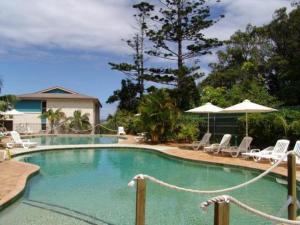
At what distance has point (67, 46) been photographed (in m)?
36.2

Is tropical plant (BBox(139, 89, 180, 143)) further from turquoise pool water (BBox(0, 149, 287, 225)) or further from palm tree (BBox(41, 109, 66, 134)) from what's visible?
palm tree (BBox(41, 109, 66, 134))

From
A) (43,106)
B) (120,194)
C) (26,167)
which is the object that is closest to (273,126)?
(120,194)

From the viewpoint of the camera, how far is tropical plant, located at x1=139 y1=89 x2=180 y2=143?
21844 mm

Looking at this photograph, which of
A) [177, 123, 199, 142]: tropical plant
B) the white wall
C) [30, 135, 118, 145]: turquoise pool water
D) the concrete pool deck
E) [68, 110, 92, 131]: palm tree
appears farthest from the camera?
the white wall

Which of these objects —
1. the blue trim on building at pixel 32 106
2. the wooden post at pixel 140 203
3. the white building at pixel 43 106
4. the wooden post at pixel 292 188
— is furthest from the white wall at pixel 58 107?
the wooden post at pixel 140 203

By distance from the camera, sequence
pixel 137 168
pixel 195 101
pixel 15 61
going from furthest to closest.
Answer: pixel 15 61 → pixel 195 101 → pixel 137 168

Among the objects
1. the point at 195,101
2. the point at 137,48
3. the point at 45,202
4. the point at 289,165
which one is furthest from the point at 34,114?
the point at 289,165

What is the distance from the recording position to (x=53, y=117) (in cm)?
3359

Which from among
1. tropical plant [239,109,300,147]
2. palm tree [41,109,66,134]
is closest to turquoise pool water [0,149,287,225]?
tropical plant [239,109,300,147]

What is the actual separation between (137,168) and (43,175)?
3396mm

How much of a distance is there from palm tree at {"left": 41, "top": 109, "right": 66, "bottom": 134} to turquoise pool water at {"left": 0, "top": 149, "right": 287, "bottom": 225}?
17548 mm

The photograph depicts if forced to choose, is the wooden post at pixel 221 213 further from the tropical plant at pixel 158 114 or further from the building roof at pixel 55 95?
the building roof at pixel 55 95

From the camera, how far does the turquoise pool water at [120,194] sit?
24.2 feet

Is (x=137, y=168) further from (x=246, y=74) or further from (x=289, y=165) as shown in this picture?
(x=246, y=74)
